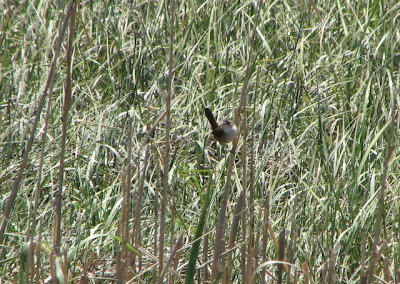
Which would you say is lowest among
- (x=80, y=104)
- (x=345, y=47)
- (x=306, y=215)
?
(x=306, y=215)

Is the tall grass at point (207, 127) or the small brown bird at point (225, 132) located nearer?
the small brown bird at point (225, 132)

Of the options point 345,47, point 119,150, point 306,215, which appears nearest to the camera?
point 306,215

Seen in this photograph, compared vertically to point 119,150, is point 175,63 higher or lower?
higher

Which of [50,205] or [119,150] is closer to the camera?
[50,205]

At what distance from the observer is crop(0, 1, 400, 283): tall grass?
2.72 metres

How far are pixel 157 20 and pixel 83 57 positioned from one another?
523 mm

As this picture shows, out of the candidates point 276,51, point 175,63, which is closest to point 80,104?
point 175,63

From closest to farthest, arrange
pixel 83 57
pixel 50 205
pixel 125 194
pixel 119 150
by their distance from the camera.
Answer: pixel 125 194, pixel 50 205, pixel 119 150, pixel 83 57

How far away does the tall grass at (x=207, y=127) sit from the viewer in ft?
8.91

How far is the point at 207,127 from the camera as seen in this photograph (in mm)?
3373

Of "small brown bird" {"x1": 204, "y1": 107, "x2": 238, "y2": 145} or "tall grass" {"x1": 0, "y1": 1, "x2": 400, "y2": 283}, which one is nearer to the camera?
"small brown bird" {"x1": 204, "y1": 107, "x2": 238, "y2": 145}

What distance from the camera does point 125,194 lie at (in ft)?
6.15

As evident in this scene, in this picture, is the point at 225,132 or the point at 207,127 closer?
the point at 225,132

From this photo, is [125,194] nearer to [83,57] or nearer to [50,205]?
[50,205]
